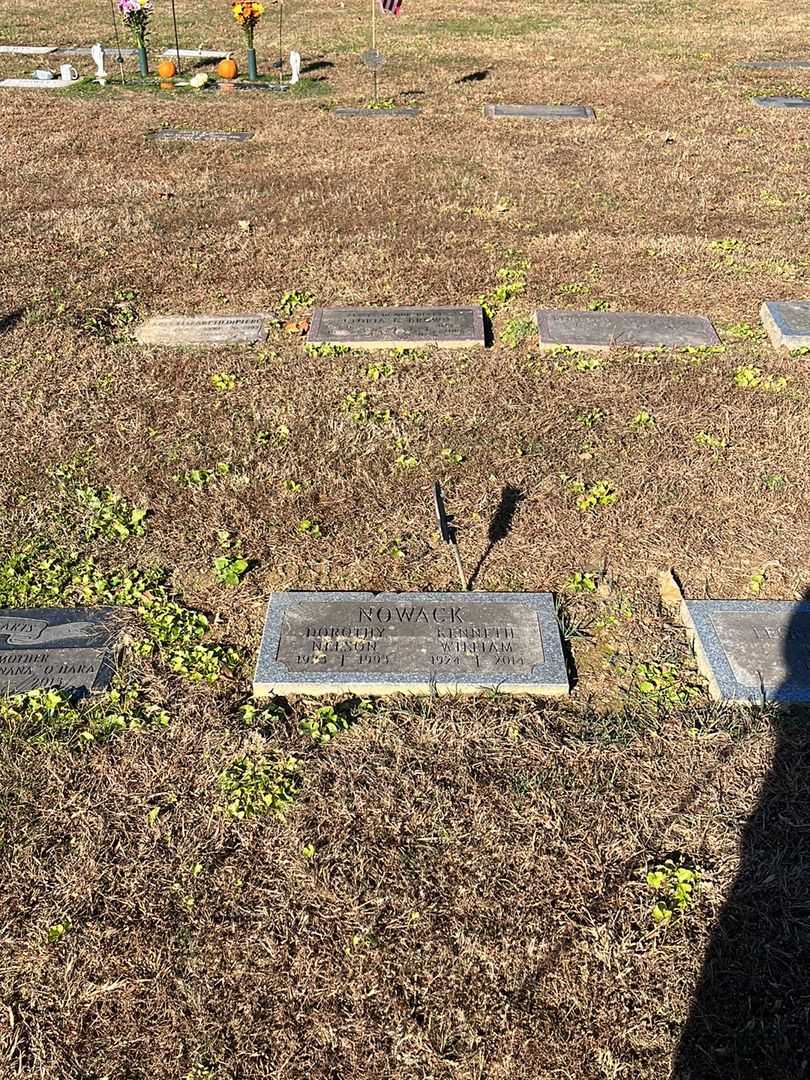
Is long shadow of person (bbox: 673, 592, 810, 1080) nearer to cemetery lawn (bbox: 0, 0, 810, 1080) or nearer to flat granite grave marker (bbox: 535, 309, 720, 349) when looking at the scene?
cemetery lawn (bbox: 0, 0, 810, 1080)

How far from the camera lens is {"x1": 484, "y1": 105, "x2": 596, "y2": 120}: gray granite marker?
13.0 meters

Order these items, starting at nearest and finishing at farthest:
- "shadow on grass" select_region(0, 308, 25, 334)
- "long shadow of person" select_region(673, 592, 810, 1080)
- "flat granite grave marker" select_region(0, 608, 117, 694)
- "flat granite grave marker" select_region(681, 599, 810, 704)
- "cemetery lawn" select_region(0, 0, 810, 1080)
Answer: "long shadow of person" select_region(673, 592, 810, 1080), "cemetery lawn" select_region(0, 0, 810, 1080), "flat granite grave marker" select_region(681, 599, 810, 704), "flat granite grave marker" select_region(0, 608, 117, 694), "shadow on grass" select_region(0, 308, 25, 334)

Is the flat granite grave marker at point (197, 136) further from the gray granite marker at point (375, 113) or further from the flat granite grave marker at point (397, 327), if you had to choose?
the flat granite grave marker at point (397, 327)

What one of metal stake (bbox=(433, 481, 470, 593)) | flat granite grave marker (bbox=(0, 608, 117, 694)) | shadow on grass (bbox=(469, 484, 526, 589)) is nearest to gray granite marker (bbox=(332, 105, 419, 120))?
shadow on grass (bbox=(469, 484, 526, 589))

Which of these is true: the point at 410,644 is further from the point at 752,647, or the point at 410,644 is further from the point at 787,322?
the point at 787,322

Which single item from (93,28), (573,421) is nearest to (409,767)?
(573,421)

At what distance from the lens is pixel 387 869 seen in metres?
3.20

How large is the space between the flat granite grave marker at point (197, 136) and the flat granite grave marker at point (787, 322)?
8.56 metres

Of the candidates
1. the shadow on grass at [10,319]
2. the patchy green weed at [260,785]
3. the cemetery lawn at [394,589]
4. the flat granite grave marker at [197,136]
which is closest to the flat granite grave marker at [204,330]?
the cemetery lawn at [394,589]

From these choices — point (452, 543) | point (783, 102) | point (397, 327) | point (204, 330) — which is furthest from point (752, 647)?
point (783, 102)

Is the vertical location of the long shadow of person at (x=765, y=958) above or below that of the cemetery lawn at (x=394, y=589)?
below

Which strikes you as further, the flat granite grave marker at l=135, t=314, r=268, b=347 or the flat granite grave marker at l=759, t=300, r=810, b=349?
the flat granite grave marker at l=135, t=314, r=268, b=347

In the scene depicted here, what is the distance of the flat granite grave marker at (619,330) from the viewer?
265 inches

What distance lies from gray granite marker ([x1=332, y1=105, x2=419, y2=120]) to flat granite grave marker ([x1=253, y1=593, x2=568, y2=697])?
37.9 feet
